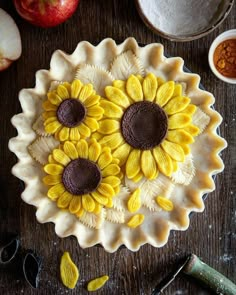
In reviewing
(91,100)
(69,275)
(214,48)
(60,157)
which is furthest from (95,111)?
(69,275)

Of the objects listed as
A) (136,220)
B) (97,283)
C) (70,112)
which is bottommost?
(97,283)

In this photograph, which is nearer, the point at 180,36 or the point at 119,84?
the point at 119,84

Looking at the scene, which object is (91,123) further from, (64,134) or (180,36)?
(180,36)

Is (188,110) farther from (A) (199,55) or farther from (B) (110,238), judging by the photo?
(B) (110,238)

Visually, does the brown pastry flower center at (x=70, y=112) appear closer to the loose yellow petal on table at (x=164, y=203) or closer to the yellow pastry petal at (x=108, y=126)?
the yellow pastry petal at (x=108, y=126)

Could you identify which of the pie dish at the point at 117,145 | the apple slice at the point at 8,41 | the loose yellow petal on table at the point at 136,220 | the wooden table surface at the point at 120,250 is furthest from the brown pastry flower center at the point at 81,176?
the apple slice at the point at 8,41

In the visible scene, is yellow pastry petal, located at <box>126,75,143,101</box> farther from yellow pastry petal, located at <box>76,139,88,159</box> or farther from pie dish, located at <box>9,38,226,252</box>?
yellow pastry petal, located at <box>76,139,88,159</box>
